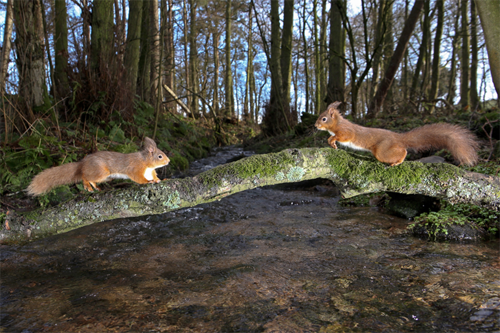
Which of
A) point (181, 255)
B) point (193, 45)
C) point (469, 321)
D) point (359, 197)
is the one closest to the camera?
point (469, 321)

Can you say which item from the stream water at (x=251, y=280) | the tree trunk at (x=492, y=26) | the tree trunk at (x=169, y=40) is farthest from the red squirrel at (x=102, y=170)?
the tree trunk at (x=492, y=26)

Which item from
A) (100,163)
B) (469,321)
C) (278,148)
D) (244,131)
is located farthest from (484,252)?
(244,131)

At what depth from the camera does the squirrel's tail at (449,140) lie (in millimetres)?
3291

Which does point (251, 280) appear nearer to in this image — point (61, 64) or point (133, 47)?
point (61, 64)

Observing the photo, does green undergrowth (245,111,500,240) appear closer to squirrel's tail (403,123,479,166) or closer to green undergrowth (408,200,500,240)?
green undergrowth (408,200,500,240)

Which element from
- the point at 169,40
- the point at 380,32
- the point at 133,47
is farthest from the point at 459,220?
the point at 169,40

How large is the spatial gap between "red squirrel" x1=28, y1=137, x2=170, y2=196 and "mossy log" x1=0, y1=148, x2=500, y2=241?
63 cm

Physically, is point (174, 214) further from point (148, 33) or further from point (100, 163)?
point (148, 33)

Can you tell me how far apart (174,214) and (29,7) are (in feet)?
15.9

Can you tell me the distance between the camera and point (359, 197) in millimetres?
5918

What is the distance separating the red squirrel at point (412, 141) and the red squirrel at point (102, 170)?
2.17 metres

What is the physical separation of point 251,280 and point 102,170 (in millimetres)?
1980

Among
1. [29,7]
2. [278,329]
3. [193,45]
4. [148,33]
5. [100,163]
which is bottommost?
[278,329]

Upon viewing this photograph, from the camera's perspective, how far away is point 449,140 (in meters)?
3.33
